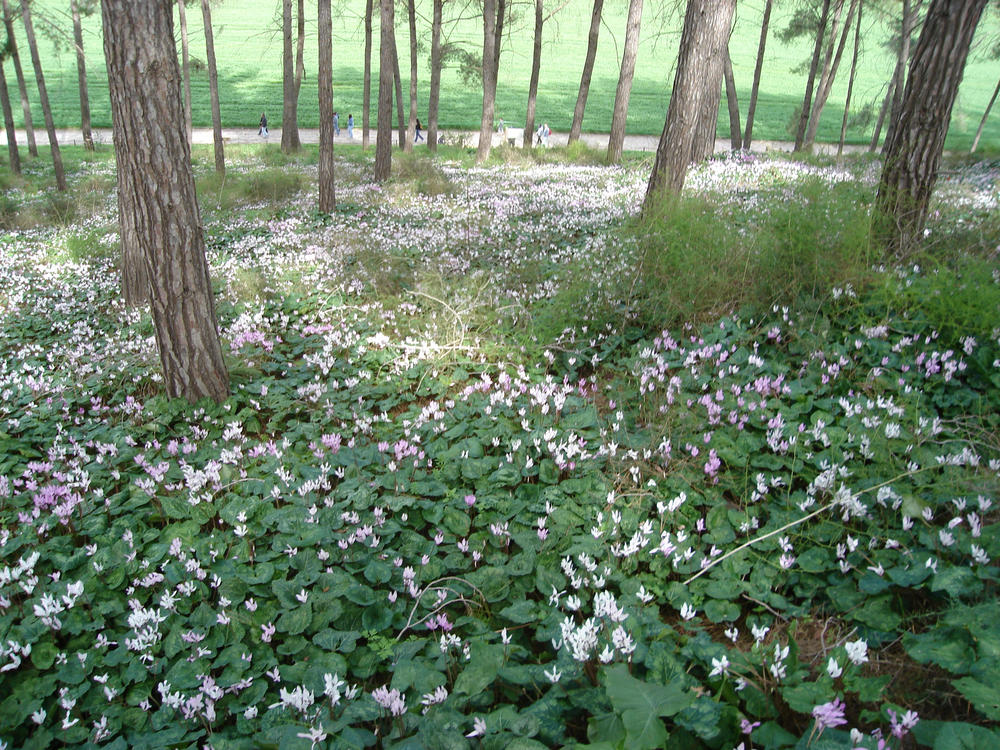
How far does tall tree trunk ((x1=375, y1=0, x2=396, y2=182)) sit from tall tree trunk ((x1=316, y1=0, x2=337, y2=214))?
11.0 feet

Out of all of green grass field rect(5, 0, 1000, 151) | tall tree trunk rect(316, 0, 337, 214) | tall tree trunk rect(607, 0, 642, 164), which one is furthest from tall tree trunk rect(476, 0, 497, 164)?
green grass field rect(5, 0, 1000, 151)

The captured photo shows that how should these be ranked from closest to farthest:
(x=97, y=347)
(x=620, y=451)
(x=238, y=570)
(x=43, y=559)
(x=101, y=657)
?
1. (x=101, y=657)
2. (x=238, y=570)
3. (x=43, y=559)
4. (x=620, y=451)
5. (x=97, y=347)

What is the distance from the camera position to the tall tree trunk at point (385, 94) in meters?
14.6

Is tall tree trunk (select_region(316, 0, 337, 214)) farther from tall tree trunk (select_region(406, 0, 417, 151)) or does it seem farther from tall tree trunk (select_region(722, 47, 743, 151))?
tall tree trunk (select_region(722, 47, 743, 151))

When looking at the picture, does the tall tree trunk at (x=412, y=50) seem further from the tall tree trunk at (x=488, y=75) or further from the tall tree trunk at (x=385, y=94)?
the tall tree trunk at (x=385, y=94)

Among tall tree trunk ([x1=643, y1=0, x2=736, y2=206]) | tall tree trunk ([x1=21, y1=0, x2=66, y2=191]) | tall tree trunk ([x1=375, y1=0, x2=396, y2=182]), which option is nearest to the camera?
Answer: tall tree trunk ([x1=643, y1=0, x2=736, y2=206])

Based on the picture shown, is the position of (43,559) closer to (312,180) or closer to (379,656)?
(379,656)

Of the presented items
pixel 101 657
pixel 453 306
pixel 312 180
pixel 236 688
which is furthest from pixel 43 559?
pixel 312 180

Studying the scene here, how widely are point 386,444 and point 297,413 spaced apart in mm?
1257

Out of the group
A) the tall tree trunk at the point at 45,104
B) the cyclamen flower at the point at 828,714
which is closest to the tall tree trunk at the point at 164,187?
the cyclamen flower at the point at 828,714

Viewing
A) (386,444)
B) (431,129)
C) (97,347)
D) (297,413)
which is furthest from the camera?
(431,129)

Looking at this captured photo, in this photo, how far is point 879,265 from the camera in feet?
16.5

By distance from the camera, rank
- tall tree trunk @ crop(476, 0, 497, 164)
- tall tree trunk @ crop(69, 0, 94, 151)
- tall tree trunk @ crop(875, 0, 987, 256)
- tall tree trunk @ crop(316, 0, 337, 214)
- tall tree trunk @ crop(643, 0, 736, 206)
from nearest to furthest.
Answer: tall tree trunk @ crop(875, 0, 987, 256), tall tree trunk @ crop(643, 0, 736, 206), tall tree trunk @ crop(316, 0, 337, 214), tall tree trunk @ crop(476, 0, 497, 164), tall tree trunk @ crop(69, 0, 94, 151)

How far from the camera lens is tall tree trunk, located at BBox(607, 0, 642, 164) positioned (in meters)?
16.6
